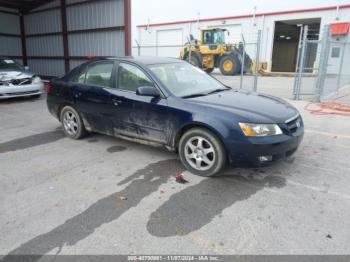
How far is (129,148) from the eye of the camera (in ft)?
16.4

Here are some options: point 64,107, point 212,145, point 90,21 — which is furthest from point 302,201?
point 90,21

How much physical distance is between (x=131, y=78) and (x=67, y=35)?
34.6 feet

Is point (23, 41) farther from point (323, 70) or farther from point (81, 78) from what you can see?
point (323, 70)

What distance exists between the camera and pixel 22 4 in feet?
49.1

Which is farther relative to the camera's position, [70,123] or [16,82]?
[16,82]

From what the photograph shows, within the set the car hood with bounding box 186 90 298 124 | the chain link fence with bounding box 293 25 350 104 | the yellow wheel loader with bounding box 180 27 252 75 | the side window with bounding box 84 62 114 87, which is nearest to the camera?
the car hood with bounding box 186 90 298 124

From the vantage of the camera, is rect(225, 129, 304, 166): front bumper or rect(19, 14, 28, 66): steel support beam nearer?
rect(225, 129, 304, 166): front bumper

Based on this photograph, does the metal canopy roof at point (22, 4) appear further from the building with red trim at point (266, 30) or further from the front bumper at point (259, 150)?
the front bumper at point (259, 150)

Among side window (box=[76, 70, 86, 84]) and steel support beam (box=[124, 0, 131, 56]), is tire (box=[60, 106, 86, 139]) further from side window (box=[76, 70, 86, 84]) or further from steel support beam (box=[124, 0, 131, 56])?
steel support beam (box=[124, 0, 131, 56])

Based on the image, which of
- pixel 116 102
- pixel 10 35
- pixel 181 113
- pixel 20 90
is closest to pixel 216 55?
pixel 10 35

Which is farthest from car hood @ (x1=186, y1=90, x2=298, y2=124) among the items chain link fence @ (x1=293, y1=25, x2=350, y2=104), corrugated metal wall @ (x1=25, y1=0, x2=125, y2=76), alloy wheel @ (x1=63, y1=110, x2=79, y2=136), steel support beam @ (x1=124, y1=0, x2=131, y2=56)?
corrugated metal wall @ (x1=25, y1=0, x2=125, y2=76)

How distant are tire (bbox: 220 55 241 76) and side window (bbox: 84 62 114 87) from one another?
1408 centimetres

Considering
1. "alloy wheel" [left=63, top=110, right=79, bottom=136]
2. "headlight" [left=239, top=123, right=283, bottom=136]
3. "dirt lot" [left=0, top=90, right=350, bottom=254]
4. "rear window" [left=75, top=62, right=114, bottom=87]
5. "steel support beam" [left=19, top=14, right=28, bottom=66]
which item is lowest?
"dirt lot" [left=0, top=90, right=350, bottom=254]

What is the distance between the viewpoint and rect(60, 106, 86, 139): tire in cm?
536
